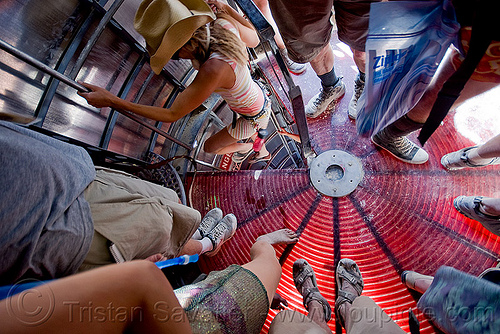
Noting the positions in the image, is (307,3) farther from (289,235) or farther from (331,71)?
(289,235)

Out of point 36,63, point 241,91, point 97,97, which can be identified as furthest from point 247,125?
point 36,63

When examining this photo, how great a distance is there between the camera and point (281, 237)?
2.72 metres

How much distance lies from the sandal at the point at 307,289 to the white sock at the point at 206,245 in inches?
36.8

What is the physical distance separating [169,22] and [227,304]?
1.69m

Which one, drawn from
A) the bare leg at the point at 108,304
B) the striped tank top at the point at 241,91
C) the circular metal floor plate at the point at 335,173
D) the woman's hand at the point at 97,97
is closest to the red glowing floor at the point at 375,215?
the circular metal floor plate at the point at 335,173

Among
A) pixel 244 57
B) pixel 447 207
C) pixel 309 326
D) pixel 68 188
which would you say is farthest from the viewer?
pixel 447 207

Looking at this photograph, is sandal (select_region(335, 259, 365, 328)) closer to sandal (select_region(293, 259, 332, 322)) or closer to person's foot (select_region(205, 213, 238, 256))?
sandal (select_region(293, 259, 332, 322))

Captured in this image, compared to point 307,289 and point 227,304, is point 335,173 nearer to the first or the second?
point 307,289

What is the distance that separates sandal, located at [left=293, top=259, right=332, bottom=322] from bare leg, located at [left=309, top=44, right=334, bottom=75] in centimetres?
215

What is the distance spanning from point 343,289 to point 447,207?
55.1 inches

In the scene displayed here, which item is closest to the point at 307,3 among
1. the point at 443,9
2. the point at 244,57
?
the point at 244,57

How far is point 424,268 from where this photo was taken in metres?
2.45

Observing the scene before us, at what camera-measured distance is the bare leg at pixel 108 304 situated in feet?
1.99

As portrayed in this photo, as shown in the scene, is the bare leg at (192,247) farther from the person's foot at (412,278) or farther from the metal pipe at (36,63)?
the person's foot at (412,278)
